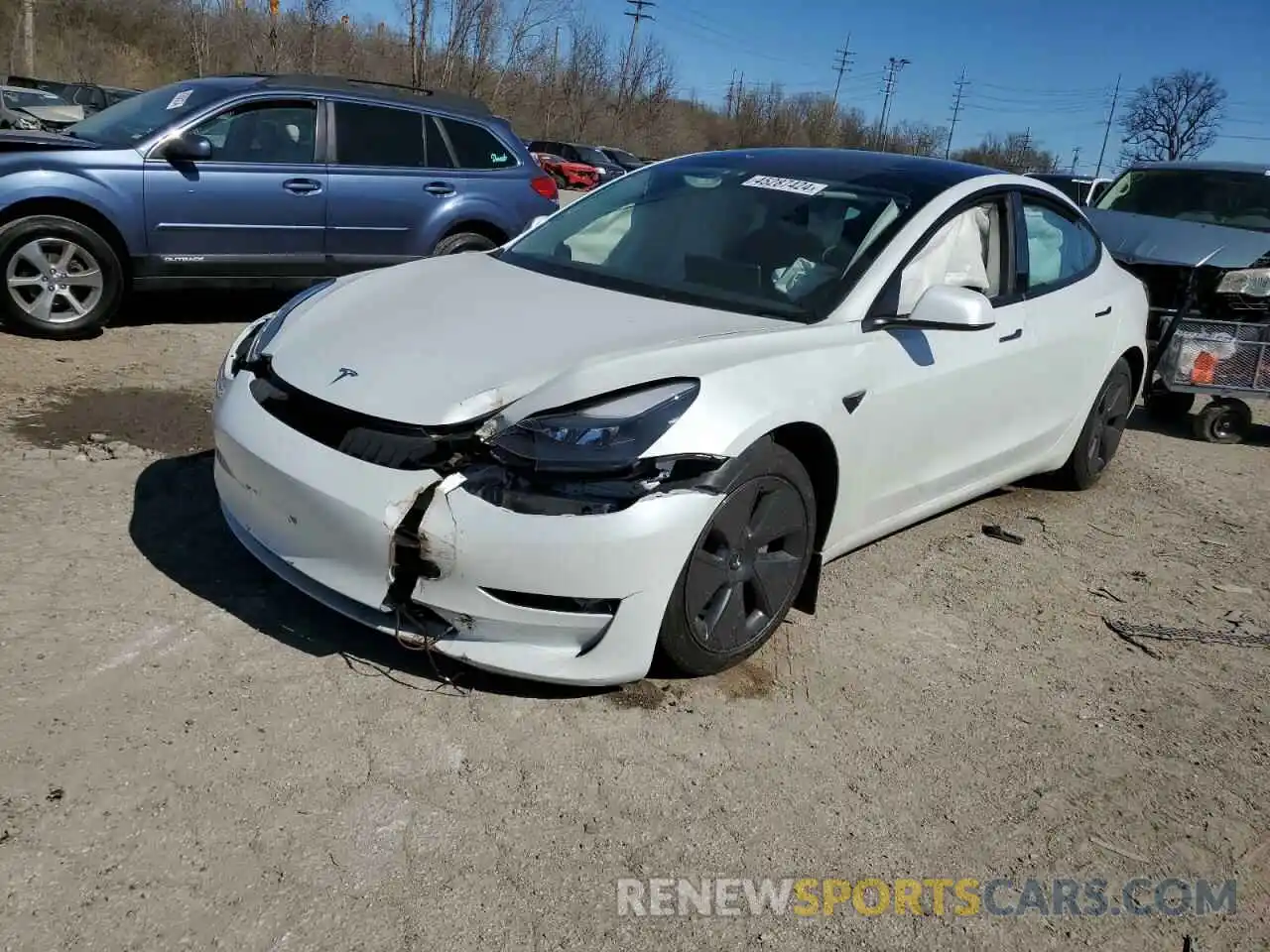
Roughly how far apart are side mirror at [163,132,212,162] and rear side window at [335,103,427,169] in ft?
3.18

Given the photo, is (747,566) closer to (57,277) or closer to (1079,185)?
(57,277)

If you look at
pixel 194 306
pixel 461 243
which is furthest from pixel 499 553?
pixel 194 306

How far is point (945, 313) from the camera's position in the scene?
11.7ft

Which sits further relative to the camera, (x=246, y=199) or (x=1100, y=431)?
(x=246, y=199)

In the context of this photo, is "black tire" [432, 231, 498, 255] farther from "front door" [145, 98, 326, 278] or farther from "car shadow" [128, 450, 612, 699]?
"car shadow" [128, 450, 612, 699]

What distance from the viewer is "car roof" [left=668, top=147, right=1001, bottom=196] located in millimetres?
4152

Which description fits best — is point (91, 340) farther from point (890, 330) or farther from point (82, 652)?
point (890, 330)

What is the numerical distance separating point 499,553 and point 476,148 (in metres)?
5.98

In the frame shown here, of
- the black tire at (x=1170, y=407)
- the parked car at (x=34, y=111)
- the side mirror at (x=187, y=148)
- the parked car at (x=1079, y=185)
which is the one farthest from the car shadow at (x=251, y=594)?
the parked car at (x=1079, y=185)

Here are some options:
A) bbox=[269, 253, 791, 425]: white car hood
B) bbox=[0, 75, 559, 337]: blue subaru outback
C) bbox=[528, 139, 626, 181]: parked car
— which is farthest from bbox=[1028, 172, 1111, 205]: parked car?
bbox=[528, 139, 626, 181]: parked car

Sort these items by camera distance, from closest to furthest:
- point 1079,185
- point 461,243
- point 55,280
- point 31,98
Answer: point 55,280 → point 461,243 → point 1079,185 → point 31,98

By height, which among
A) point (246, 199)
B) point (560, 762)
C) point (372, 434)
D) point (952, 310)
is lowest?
point (560, 762)

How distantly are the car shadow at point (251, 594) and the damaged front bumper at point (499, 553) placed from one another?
0.22m

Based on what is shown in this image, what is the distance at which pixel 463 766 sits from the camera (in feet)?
8.91
